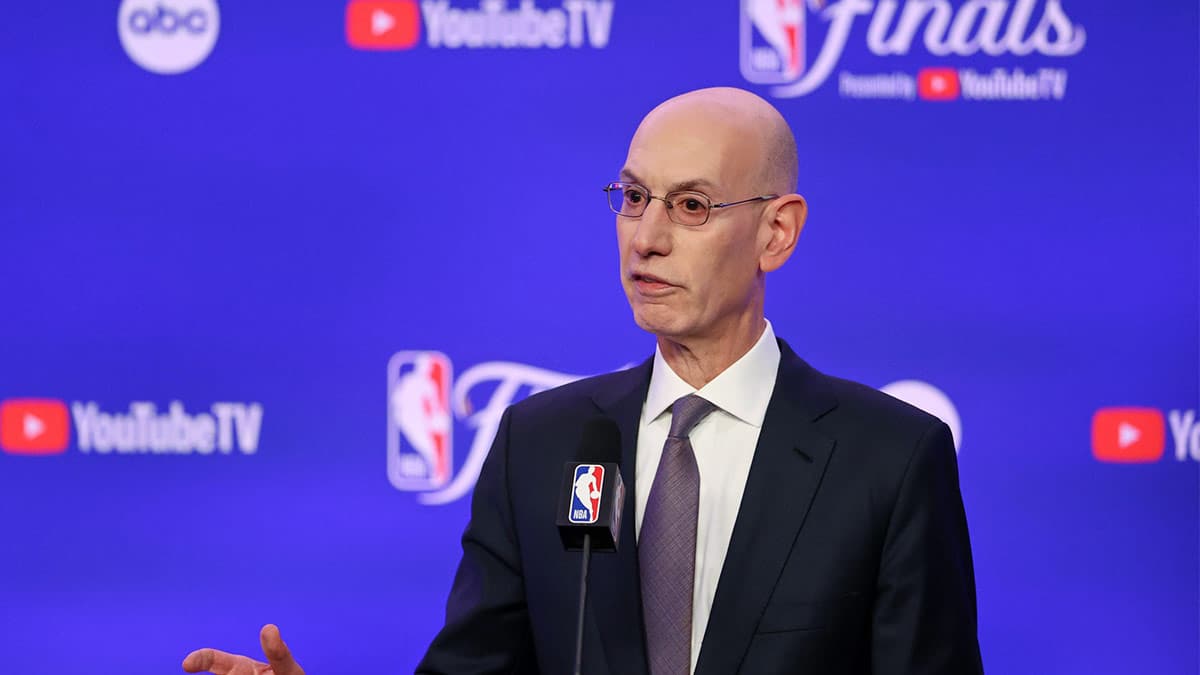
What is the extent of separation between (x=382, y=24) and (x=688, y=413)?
178 centimetres

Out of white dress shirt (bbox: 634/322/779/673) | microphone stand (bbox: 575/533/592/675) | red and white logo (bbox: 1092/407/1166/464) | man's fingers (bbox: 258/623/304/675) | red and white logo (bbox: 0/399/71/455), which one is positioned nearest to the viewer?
→ microphone stand (bbox: 575/533/592/675)

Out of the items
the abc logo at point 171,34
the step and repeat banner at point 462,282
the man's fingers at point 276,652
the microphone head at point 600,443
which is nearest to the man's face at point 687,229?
the microphone head at point 600,443

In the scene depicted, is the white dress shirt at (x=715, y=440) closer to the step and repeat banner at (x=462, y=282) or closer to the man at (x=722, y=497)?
the man at (x=722, y=497)

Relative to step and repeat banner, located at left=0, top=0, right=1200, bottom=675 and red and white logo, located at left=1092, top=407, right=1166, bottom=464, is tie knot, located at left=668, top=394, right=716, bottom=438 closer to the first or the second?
step and repeat banner, located at left=0, top=0, right=1200, bottom=675

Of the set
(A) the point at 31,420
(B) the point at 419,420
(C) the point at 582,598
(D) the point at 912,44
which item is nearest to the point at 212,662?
(C) the point at 582,598

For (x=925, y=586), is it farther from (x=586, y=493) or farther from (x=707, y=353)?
(x=586, y=493)

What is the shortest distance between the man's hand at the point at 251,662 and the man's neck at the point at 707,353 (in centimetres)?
66

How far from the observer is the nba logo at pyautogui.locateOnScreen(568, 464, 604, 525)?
1.41 metres

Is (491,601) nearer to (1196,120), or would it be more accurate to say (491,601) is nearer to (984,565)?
(984,565)

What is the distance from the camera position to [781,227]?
6.37 feet

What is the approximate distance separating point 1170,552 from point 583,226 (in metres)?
1.61

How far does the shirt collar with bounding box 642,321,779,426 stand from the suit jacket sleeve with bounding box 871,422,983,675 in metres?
0.23

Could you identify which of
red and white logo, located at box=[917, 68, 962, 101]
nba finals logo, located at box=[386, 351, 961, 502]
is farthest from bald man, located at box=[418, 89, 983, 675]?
red and white logo, located at box=[917, 68, 962, 101]

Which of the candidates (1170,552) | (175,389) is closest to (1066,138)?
(1170,552)
